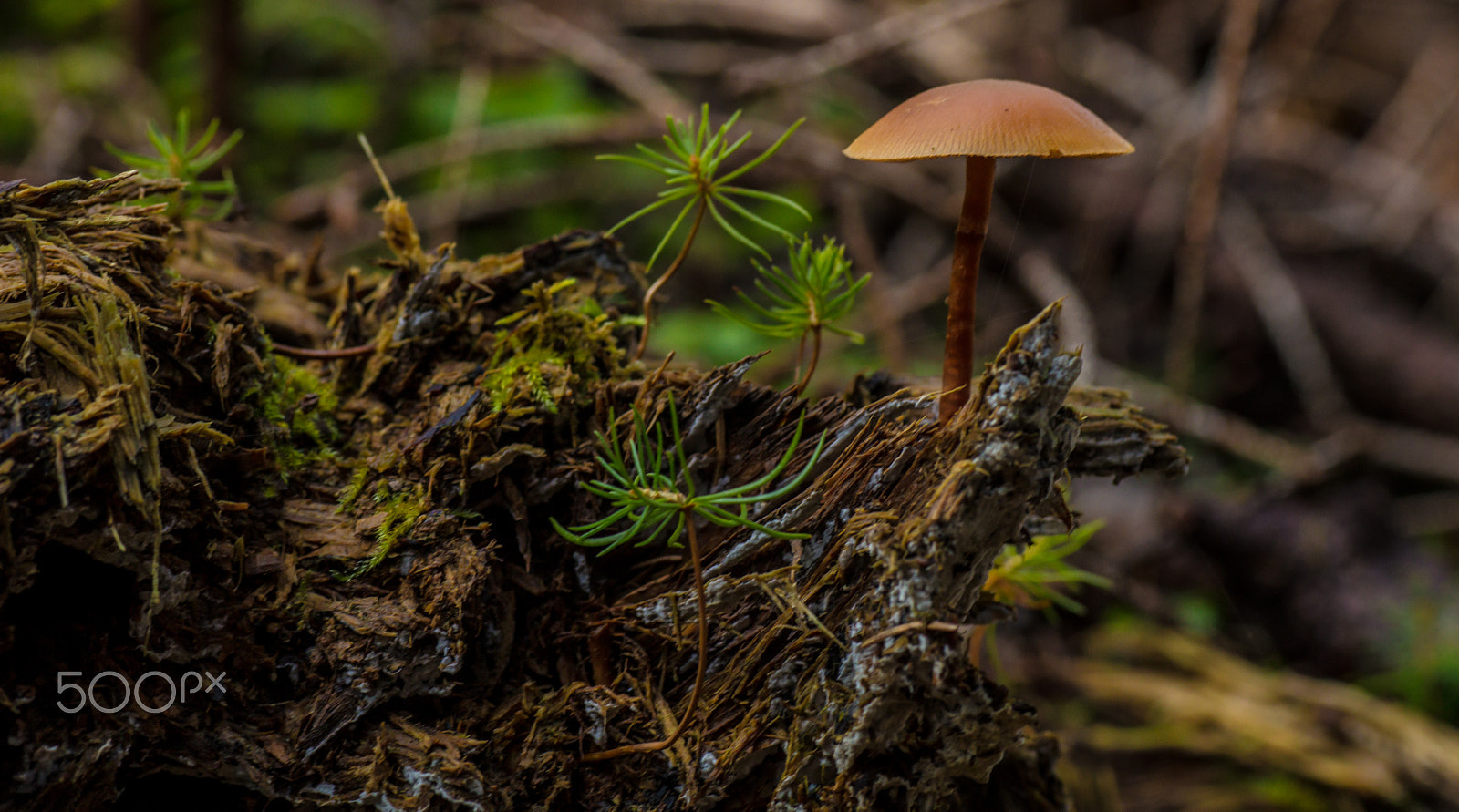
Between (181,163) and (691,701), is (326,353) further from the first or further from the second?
(691,701)

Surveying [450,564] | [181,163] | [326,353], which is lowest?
[450,564]

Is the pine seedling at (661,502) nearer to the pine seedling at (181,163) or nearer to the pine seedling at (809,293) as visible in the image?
the pine seedling at (809,293)

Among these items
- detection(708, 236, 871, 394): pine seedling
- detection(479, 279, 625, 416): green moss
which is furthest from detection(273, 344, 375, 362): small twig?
detection(708, 236, 871, 394): pine seedling

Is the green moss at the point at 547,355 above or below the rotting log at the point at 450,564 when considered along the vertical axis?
above

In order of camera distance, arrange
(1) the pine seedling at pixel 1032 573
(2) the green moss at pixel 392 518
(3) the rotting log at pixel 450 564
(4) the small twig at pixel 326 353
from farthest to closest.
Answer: (1) the pine seedling at pixel 1032 573 → (4) the small twig at pixel 326 353 → (2) the green moss at pixel 392 518 → (3) the rotting log at pixel 450 564

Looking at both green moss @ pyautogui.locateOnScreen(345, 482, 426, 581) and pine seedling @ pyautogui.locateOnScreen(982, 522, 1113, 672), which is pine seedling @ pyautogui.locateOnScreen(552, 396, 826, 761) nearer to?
green moss @ pyautogui.locateOnScreen(345, 482, 426, 581)

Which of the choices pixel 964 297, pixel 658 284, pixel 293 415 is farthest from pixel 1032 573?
pixel 293 415

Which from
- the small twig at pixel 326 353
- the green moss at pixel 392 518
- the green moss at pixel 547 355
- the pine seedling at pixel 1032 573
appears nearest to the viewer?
the green moss at pixel 392 518

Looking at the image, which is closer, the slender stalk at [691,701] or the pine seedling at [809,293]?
the slender stalk at [691,701]

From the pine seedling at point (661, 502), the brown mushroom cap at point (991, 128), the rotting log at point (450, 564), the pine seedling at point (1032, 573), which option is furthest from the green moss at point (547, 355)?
the pine seedling at point (1032, 573)
